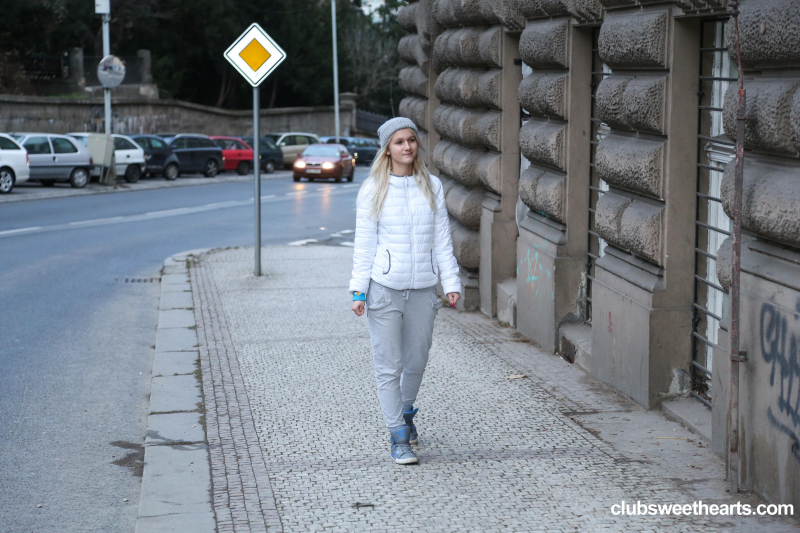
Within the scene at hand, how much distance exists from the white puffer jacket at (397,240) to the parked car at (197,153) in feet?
106

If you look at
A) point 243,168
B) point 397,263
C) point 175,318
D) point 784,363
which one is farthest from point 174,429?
point 243,168

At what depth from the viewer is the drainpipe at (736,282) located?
15.5 feet

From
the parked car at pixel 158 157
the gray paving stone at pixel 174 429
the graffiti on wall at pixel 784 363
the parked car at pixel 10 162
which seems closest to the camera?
the graffiti on wall at pixel 784 363

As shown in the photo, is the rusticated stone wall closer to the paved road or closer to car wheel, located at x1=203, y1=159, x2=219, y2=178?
the paved road

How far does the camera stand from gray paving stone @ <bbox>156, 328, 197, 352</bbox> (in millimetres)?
8727

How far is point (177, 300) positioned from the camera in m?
11.3

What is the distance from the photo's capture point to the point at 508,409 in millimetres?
6594

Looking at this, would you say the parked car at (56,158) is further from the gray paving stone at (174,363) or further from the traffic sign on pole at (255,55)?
the gray paving stone at (174,363)

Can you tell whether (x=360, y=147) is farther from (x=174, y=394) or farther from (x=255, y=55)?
(x=174, y=394)

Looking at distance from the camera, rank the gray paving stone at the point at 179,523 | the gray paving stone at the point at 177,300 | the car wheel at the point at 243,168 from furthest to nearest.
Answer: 1. the car wheel at the point at 243,168
2. the gray paving stone at the point at 177,300
3. the gray paving stone at the point at 179,523

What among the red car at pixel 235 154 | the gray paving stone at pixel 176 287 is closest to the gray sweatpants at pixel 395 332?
the gray paving stone at pixel 176 287

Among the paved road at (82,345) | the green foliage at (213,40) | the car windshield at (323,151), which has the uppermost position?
the green foliage at (213,40)

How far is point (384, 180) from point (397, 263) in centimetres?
45

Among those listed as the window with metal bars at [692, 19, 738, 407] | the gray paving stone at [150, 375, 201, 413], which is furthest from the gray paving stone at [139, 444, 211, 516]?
the window with metal bars at [692, 19, 738, 407]
